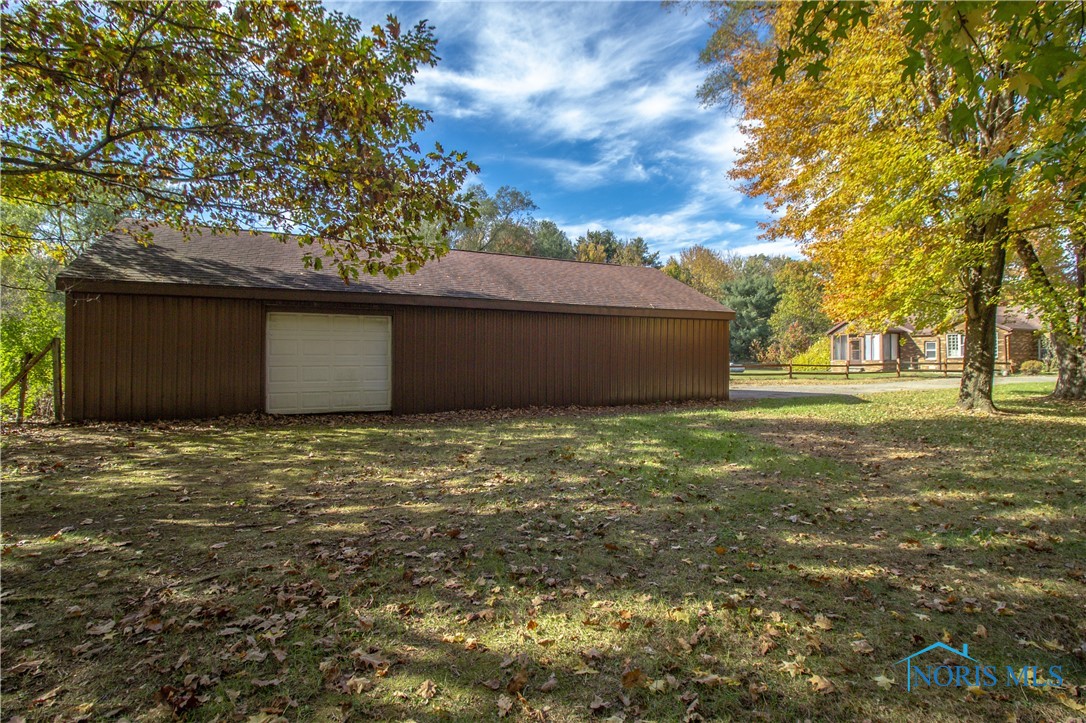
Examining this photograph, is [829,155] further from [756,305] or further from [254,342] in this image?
[756,305]

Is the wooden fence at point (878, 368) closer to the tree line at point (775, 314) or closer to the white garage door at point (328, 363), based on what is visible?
the tree line at point (775, 314)

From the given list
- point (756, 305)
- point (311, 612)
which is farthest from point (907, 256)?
point (756, 305)

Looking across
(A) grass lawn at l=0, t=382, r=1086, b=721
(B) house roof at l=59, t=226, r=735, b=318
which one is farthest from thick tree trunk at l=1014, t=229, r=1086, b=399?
(B) house roof at l=59, t=226, r=735, b=318

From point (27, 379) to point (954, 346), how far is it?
40.7 metres

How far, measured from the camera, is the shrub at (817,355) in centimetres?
2880

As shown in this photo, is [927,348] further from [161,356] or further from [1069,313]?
[161,356]

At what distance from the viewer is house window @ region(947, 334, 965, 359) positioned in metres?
30.6

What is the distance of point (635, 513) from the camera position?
4520 mm

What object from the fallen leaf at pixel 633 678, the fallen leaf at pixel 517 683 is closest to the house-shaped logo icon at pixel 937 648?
the fallen leaf at pixel 633 678

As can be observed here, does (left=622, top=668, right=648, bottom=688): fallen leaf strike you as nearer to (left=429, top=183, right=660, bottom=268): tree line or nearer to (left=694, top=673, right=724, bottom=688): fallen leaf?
(left=694, top=673, right=724, bottom=688): fallen leaf

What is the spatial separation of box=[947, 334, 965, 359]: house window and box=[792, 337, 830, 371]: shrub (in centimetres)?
649

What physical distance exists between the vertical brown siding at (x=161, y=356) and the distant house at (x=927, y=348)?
27601 millimetres

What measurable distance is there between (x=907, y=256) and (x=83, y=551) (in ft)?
39.2

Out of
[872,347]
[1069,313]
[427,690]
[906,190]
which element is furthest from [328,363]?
[872,347]
